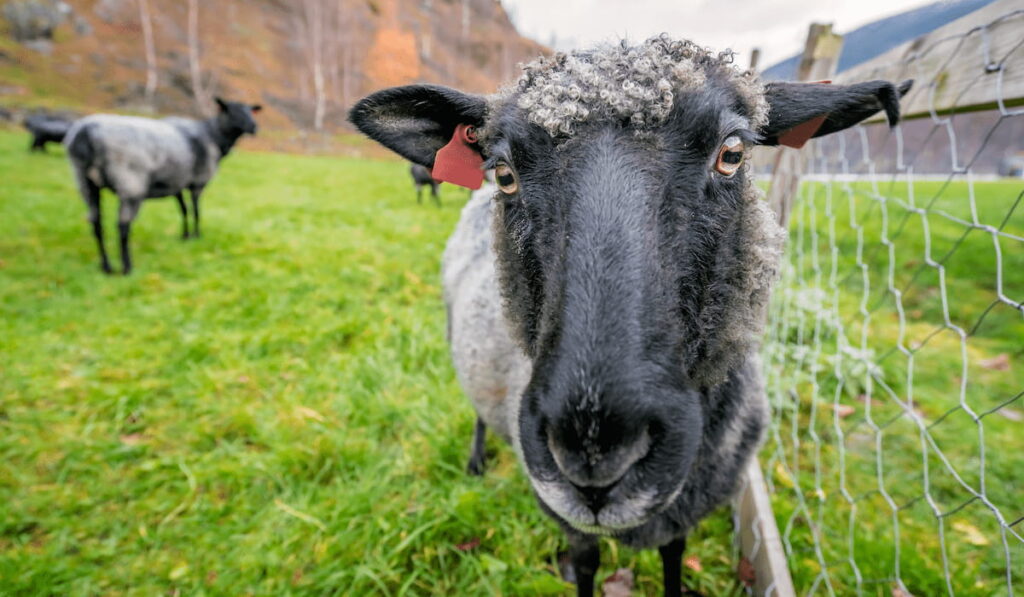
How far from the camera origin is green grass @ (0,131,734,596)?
237 cm

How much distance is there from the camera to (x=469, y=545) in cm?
240

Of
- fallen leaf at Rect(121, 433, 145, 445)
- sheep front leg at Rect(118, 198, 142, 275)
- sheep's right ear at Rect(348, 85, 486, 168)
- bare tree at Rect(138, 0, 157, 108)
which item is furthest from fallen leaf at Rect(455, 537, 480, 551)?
bare tree at Rect(138, 0, 157, 108)

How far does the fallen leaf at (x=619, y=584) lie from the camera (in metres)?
2.20

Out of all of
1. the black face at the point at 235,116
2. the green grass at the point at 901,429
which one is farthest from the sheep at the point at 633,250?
the black face at the point at 235,116

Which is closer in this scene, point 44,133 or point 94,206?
point 94,206

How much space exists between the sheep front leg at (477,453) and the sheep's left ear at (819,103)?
235 cm

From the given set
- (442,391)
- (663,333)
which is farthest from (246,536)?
(663,333)

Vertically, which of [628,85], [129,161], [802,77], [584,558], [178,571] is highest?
[802,77]

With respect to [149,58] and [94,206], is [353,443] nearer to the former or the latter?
[94,206]

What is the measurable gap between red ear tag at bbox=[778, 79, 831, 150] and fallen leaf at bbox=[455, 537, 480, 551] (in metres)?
2.41

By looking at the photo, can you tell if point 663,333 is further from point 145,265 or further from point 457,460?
point 145,265

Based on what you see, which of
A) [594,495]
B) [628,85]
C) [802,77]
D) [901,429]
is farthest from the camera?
[901,429]

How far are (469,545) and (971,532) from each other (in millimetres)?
2567

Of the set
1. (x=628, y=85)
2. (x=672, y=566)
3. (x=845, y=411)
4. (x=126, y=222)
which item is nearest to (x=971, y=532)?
(x=845, y=411)
